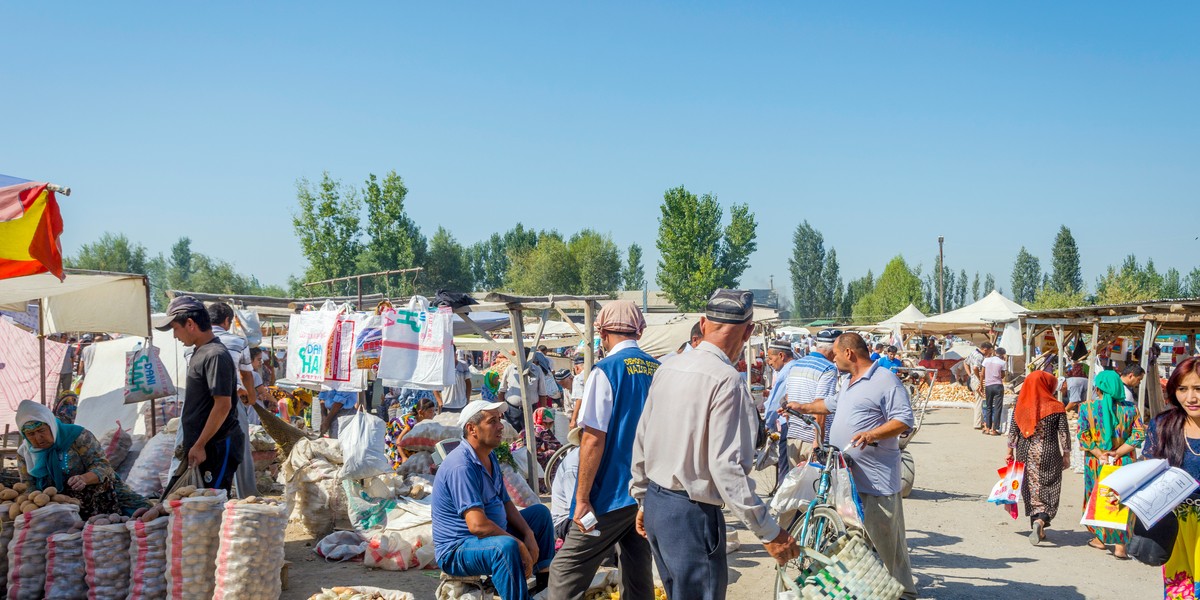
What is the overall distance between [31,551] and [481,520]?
9.83ft

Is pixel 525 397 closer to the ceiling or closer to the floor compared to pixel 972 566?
closer to the ceiling

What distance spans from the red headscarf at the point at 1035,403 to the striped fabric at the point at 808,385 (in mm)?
1830

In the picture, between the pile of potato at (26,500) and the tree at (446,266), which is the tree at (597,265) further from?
the pile of potato at (26,500)

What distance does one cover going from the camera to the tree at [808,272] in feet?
292

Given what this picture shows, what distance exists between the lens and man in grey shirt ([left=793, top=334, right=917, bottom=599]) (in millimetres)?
5004

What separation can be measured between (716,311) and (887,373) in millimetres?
2058

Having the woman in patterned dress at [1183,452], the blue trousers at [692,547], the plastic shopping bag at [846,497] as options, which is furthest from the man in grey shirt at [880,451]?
the blue trousers at [692,547]

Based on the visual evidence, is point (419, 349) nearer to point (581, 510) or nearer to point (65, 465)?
point (65, 465)

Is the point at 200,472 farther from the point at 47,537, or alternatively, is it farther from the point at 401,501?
the point at 401,501

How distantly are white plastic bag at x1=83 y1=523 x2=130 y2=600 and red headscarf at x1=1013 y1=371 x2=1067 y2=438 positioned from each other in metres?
7.53

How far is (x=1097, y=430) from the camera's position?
25.9ft

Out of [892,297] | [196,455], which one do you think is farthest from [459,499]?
[892,297]

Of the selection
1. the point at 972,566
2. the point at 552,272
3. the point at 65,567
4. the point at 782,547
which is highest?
the point at 552,272

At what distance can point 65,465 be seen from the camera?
5.73 m
